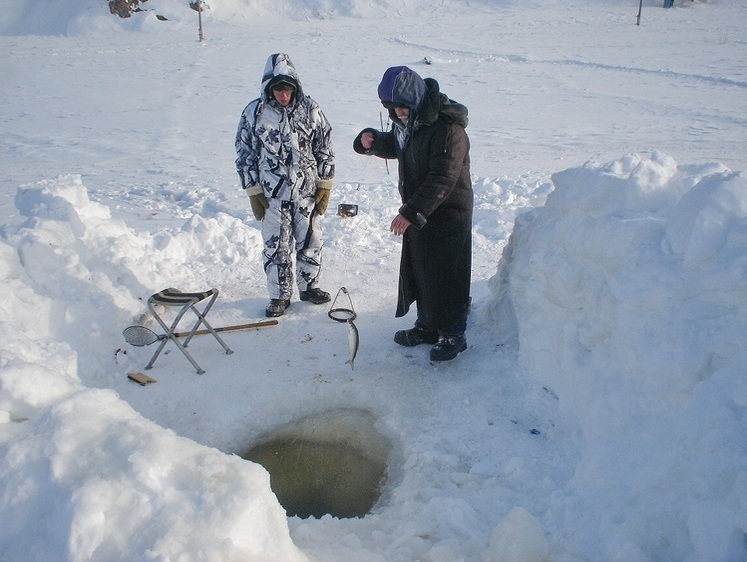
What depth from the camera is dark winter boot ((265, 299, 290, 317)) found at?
4.96 metres

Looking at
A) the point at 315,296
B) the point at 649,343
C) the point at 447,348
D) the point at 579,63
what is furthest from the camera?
the point at 579,63

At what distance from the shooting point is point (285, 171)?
473cm

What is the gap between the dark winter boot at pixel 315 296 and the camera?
5.18 metres

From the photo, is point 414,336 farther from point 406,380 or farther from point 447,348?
point 406,380

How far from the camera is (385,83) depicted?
3645mm

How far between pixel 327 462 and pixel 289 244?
207 cm

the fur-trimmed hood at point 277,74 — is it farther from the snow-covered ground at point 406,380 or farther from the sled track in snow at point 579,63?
the sled track in snow at point 579,63

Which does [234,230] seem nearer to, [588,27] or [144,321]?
[144,321]

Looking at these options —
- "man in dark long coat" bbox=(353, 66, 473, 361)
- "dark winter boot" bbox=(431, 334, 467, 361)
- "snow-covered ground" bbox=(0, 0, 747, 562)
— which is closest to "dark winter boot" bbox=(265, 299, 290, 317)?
"snow-covered ground" bbox=(0, 0, 747, 562)

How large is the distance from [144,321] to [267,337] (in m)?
0.98

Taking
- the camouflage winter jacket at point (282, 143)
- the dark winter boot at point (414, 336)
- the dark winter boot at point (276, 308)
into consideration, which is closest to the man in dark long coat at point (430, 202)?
the dark winter boot at point (414, 336)

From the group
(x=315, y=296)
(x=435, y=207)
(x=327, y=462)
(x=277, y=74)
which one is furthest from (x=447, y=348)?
(x=277, y=74)

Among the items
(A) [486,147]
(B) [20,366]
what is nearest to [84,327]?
(B) [20,366]

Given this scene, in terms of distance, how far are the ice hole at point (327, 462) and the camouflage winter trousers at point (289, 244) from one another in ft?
4.82
